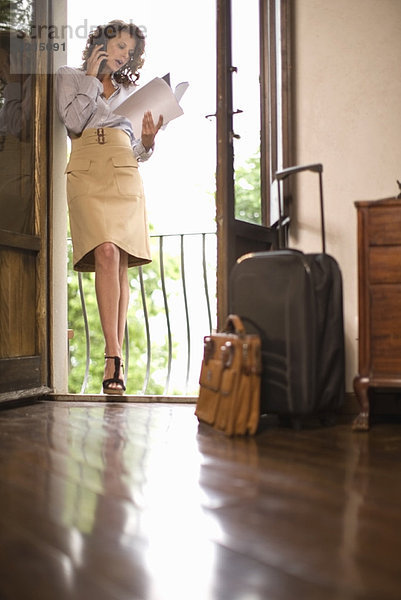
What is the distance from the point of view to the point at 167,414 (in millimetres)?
2883

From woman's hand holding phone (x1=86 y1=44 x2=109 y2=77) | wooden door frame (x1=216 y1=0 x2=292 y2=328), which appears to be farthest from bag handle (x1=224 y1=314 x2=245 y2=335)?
woman's hand holding phone (x1=86 y1=44 x2=109 y2=77)

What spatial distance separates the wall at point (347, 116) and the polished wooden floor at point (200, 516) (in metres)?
0.94

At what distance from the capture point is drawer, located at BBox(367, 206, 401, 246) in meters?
2.38

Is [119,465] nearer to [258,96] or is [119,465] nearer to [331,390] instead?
[331,390]

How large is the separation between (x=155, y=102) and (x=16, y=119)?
0.68 meters

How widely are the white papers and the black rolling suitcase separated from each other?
1275 millimetres

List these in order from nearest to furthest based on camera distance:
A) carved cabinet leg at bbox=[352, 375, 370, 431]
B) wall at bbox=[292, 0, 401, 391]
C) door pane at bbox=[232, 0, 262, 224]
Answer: carved cabinet leg at bbox=[352, 375, 370, 431], wall at bbox=[292, 0, 401, 391], door pane at bbox=[232, 0, 262, 224]

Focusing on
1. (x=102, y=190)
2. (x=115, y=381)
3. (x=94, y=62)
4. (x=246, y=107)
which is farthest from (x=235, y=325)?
(x=94, y=62)

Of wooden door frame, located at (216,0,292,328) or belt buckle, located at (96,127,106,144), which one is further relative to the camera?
belt buckle, located at (96,127,106,144)

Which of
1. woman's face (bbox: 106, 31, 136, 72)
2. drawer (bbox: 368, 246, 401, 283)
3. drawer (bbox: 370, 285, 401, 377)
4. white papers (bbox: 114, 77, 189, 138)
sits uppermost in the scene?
Answer: woman's face (bbox: 106, 31, 136, 72)

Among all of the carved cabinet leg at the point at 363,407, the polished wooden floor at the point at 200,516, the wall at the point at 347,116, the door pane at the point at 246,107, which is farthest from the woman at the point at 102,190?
the carved cabinet leg at the point at 363,407

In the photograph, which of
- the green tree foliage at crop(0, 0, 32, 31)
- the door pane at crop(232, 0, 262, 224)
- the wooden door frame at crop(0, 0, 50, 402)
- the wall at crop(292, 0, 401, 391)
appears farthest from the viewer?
the wooden door frame at crop(0, 0, 50, 402)

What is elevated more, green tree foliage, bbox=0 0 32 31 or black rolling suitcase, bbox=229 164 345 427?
green tree foliage, bbox=0 0 32 31

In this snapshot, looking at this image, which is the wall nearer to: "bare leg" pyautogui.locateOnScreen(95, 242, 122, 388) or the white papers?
the white papers
